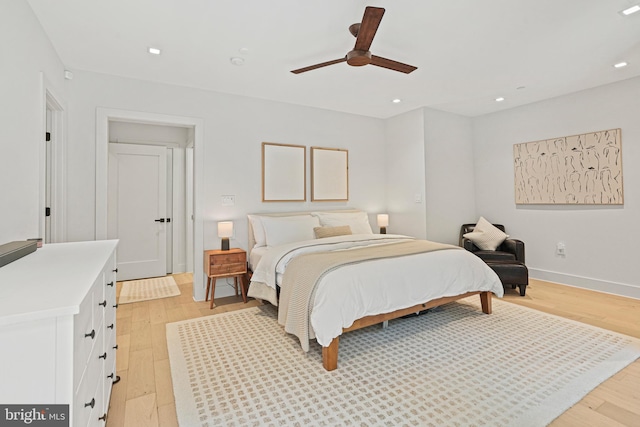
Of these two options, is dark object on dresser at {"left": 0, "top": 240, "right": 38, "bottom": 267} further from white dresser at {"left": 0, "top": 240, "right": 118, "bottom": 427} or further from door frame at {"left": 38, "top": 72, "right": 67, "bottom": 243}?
door frame at {"left": 38, "top": 72, "right": 67, "bottom": 243}

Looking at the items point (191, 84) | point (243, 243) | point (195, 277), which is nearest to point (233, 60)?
point (191, 84)

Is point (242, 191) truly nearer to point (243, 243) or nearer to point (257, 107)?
point (243, 243)

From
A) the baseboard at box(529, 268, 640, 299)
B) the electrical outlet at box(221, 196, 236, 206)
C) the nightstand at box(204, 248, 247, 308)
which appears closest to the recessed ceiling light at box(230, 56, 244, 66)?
the electrical outlet at box(221, 196, 236, 206)

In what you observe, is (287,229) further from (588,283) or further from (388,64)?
(588,283)

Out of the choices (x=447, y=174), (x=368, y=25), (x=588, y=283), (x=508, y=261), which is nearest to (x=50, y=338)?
(x=368, y=25)

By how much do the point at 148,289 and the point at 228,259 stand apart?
5.31ft

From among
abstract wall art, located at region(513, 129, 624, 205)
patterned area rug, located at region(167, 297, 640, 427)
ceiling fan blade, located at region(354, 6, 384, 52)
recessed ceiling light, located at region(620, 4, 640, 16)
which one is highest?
recessed ceiling light, located at region(620, 4, 640, 16)

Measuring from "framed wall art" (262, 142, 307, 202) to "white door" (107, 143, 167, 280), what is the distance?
1.97m

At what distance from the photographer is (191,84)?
3793mm

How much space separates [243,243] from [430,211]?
2.86m

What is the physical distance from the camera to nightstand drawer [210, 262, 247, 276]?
11.9 ft

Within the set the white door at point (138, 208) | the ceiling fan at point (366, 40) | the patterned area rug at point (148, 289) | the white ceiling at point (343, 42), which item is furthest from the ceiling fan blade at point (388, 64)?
the white door at point (138, 208)

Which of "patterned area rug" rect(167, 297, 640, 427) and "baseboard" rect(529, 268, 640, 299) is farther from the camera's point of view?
"baseboard" rect(529, 268, 640, 299)

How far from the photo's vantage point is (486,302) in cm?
333
